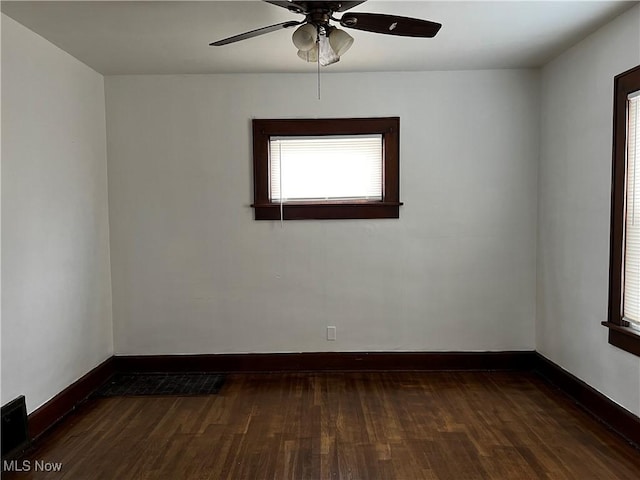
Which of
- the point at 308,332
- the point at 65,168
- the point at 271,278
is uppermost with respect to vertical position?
the point at 65,168

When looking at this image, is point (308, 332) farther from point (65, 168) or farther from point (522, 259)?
point (65, 168)

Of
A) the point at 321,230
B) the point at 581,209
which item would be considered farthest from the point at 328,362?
the point at 581,209

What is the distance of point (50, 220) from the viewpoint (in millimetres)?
3182

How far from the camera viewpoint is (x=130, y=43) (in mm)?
3225

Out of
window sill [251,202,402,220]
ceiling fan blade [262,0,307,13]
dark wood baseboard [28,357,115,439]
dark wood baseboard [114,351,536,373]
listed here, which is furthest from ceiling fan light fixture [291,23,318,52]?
dark wood baseboard [28,357,115,439]

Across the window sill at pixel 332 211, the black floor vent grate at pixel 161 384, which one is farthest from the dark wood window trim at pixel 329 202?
the black floor vent grate at pixel 161 384

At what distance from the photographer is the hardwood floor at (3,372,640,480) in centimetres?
256

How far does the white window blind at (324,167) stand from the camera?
4023mm

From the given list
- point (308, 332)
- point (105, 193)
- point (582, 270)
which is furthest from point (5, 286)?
point (582, 270)

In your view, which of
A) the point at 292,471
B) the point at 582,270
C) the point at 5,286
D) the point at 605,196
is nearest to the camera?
the point at 292,471

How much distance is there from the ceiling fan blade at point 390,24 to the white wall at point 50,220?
2055mm

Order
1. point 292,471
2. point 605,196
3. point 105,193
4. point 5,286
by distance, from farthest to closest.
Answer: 1. point 105,193
2. point 605,196
3. point 5,286
4. point 292,471

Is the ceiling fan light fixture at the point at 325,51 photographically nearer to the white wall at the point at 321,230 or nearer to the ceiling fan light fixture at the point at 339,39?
the ceiling fan light fixture at the point at 339,39

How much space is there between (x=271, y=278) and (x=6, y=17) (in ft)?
8.42
